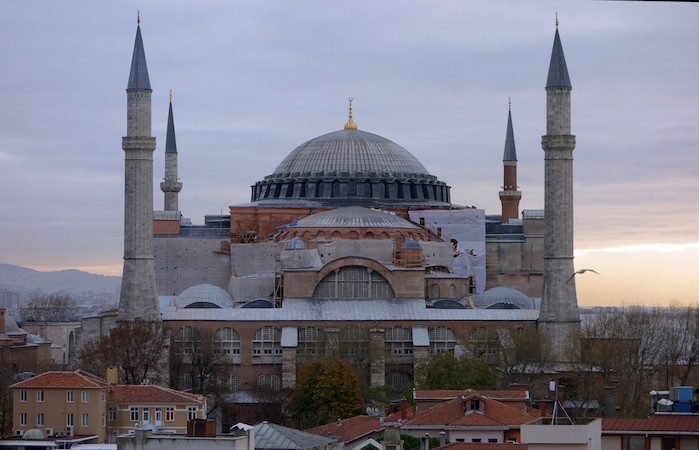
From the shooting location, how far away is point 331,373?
4762cm

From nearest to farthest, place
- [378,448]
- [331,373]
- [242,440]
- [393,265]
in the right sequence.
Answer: [242,440] → [378,448] → [331,373] → [393,265]

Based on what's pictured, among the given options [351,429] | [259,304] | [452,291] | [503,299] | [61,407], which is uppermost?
[452,291]

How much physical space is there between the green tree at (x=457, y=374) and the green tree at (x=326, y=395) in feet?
7.97

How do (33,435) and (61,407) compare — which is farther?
(61,407)

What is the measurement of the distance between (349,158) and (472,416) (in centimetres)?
3692

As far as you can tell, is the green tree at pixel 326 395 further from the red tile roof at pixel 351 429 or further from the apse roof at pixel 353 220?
the apse roof at pixel 353 220

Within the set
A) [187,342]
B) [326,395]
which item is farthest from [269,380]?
[326,395]

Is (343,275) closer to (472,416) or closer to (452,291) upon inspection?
(452,291)

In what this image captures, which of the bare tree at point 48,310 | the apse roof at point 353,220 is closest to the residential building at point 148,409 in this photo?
the apse roof at point 353,220

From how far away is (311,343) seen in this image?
53844 millimetres

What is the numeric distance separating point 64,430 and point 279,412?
44.9ft

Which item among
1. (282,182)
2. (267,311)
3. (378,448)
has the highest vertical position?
(282,182)

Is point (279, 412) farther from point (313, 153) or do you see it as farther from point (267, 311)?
point (313, 153)

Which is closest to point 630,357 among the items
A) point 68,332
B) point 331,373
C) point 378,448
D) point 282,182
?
point 331,373
